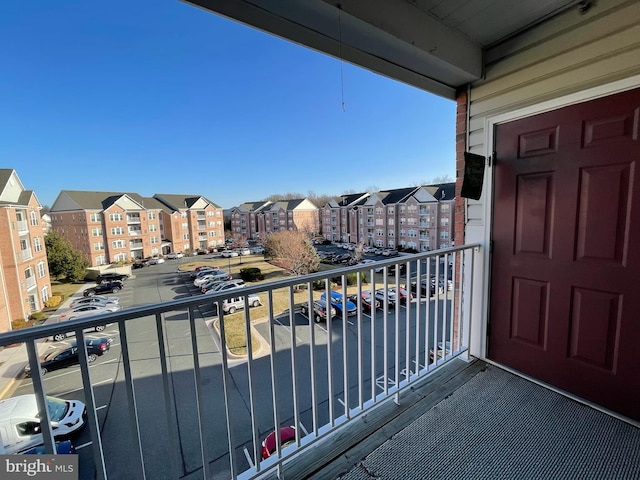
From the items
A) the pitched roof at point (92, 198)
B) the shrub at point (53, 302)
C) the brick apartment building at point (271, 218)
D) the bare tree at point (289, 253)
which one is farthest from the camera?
the bare tree at point (289, 253)

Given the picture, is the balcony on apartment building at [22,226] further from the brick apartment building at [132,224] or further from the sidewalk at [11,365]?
the sidewalk at [11,365]

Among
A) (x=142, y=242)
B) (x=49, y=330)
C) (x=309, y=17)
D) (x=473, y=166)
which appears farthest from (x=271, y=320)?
(x=142, y=242)

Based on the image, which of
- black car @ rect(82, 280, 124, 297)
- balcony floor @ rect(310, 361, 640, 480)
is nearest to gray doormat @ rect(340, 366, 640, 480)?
balcony floor @ rect(310, 361, 640, 480)

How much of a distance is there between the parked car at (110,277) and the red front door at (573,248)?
3.77 metres

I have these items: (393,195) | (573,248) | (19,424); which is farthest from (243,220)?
(393,195)

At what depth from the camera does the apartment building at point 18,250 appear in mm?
1470

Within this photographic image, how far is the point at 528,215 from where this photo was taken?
1836mm

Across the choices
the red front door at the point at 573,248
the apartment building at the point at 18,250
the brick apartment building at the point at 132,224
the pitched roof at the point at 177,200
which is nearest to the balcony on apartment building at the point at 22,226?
the apartment building at the point at 18,250

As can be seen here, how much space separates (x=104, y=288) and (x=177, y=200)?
1146 mm

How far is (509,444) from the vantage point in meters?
1.42

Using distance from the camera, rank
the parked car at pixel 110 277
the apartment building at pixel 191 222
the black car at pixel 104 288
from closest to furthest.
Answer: the black car at pixel 104 288 → the parked car at pixel 110 277 → the apartment building at pixel 191 222

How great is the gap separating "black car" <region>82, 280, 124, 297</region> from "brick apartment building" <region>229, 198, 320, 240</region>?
1.71m

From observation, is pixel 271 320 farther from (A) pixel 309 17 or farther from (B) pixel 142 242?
(B) pixel 142 242

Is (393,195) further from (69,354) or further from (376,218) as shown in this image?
(69,354)
